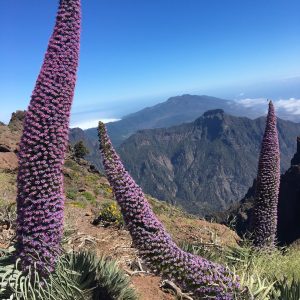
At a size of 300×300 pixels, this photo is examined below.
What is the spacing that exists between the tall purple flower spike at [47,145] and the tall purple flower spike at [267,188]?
185 inches

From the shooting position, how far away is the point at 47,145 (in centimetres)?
554

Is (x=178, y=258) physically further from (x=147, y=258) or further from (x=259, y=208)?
(x=259, y=208)

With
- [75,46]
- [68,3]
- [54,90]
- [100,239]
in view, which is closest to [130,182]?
[54,90]

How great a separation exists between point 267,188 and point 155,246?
13.6ft

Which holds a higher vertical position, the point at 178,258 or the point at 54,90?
the point at 54,90

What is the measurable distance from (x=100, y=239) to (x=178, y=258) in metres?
6.25

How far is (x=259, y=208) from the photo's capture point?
30.2 ft

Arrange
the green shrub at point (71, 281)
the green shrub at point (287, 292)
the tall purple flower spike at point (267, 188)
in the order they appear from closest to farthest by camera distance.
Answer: the green shrub at point (71, 281), the green shrub at point (287, 292), the tall purple flower spike at point (267, 188)

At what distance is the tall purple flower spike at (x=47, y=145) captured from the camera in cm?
548

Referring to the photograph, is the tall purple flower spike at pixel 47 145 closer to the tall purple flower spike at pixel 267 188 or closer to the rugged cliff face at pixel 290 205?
the tall purple flower spike at pixel 267 188

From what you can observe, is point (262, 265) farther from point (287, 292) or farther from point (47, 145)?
point (47, 145)

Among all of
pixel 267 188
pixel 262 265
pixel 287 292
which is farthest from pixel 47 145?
pixel 267 188

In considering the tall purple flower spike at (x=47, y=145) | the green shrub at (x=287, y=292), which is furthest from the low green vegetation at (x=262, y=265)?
the tall purple flower spike at (x=47, y=145)

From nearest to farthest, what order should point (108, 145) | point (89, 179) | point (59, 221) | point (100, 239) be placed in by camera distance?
point (108, 145), point (59, 221), point (100, 239), point (89, 179)
